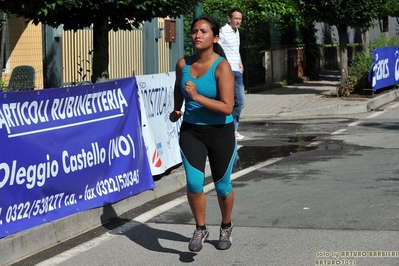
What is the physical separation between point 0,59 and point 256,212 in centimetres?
726

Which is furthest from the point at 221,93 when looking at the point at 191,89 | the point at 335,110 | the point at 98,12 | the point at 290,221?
the point at 335,110

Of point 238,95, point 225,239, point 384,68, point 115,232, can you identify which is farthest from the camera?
point 384,68

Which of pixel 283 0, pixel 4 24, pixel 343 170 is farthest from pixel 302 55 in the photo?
pixel 343 170

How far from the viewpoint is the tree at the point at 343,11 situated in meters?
20.4

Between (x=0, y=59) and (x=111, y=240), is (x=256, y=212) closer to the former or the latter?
(x=111, y=240)

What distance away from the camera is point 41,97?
755cm

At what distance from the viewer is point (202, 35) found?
6.70 m

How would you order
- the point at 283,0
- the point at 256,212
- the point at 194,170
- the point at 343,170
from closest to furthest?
the point at 194,170
the point at 256,212
the point at 343,170
the point at 283,0

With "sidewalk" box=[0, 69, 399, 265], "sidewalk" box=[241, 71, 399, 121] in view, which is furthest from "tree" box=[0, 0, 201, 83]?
"sidewalk" box=[241, 71, 399, 121]

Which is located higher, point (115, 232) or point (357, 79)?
point (357, 79)

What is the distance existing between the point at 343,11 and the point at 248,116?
4.42 m

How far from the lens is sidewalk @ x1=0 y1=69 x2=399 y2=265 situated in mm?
7060

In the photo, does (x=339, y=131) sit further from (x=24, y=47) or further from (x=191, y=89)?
(x=191, y=89)

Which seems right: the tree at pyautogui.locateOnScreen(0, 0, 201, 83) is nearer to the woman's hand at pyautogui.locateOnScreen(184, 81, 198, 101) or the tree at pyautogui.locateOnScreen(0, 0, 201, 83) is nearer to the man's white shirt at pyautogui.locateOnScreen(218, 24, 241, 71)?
the man's white shirt at pyautogui.locateOnScreen(218, 24, 241, 71)
